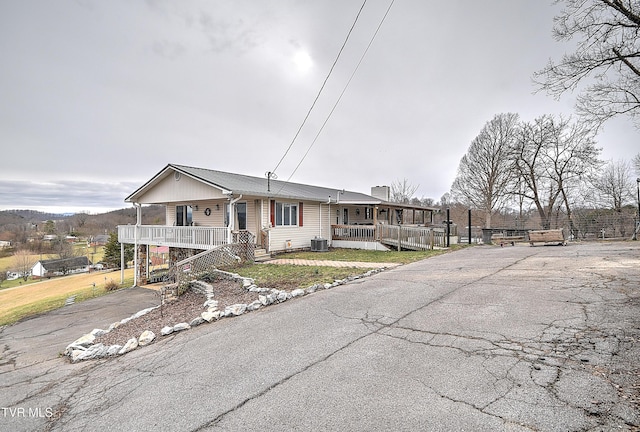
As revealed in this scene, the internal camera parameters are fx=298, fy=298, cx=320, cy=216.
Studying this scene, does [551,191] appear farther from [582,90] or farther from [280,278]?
[280,278]

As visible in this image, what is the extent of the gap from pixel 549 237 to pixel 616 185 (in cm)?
2026

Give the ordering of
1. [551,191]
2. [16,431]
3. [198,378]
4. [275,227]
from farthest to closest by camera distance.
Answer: [551,191]
[275,227]
[198,378]
[16,431]

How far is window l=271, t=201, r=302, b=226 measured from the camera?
15.4 meters

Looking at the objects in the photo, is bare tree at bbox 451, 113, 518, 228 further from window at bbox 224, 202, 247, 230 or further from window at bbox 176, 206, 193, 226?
window at bbox 176, 206, 193, 226

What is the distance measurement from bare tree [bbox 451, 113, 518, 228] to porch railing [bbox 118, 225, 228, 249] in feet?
82.4

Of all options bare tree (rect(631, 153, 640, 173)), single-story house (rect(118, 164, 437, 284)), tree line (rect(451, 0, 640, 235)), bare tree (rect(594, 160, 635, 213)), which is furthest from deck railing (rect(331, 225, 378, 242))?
bare tree (rect(631, 153, 640, 173))

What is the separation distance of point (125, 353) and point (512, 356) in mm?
5856

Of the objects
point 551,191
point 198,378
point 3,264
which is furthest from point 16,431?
point 3,264

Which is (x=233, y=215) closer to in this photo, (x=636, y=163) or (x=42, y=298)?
(x=42, y=298)

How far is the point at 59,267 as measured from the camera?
45.7m

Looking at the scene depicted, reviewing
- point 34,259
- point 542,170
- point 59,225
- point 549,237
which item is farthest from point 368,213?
point 59,225

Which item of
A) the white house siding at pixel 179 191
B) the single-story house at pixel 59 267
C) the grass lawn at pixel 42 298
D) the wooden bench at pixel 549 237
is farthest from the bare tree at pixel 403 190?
the single-story house at pixel 59 267

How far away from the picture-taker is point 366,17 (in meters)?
9.07

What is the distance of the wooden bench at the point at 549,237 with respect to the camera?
15.4 meters
